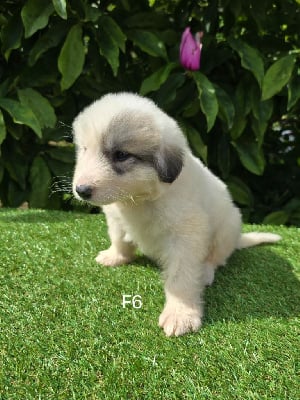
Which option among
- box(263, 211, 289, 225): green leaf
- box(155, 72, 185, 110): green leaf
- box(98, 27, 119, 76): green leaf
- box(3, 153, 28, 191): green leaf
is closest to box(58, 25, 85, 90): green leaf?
box(98, 27, 119, 76): green leaf

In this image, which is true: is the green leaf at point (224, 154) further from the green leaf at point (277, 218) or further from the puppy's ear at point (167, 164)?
the puppy's ear at point (167, 164)

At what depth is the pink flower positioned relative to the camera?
117 inches

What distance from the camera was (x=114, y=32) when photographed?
314 cm

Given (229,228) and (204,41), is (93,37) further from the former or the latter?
(229,228)

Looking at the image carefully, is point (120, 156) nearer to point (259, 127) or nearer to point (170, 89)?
point (170, 89)

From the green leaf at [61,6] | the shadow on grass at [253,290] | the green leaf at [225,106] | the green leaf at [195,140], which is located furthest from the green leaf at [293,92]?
the green leaf at [61,6]

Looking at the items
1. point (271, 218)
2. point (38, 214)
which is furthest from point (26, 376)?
point (271, 218)

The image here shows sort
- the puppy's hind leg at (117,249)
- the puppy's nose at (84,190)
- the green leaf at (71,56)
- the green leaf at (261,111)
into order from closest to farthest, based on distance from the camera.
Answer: the puppy's nose at (84,190) < the puppy's hind leg at (117,249) < the green leaf at (71,56) < the green leaf at (261,111)

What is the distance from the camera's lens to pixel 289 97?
125 inches

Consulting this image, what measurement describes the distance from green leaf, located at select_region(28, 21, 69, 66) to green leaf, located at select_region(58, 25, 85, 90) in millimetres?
138

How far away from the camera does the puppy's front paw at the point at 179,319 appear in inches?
69.3

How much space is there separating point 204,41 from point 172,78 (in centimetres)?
45

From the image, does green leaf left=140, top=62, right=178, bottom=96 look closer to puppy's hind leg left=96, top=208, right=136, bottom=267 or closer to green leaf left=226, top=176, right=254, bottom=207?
green leaf left=226, top=176, right=254, bottom=207

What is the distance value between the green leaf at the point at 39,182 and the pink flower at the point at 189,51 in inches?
48.3
